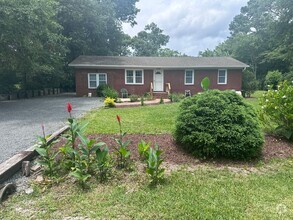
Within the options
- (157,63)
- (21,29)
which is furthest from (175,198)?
(157,63)

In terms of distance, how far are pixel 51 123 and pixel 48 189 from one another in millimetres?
4811

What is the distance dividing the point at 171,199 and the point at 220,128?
1775mm

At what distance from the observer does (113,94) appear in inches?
580

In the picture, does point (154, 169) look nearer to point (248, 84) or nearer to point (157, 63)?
point (157, 63)

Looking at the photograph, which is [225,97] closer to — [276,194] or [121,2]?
[276,194]

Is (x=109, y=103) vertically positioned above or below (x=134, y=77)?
below

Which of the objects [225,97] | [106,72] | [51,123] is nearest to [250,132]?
[225,97]

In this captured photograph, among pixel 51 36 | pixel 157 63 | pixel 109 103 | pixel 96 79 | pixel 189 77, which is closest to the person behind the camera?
pixel 109 103

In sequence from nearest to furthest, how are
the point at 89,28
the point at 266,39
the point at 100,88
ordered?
the point at 100,88
the point at 89,28
the point at 266,39

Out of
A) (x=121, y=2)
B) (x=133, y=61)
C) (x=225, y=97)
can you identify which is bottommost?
(x=225, y=97)

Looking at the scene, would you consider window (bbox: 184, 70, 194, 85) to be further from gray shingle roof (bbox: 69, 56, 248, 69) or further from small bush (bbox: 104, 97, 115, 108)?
small bush (bbox: 104, 97, 115, 108)

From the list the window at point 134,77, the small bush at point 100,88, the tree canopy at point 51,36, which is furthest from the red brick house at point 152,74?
the tree canopy at point 51,36

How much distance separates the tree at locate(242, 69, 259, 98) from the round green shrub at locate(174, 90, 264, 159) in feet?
49.8

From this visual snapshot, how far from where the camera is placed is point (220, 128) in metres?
3.95
